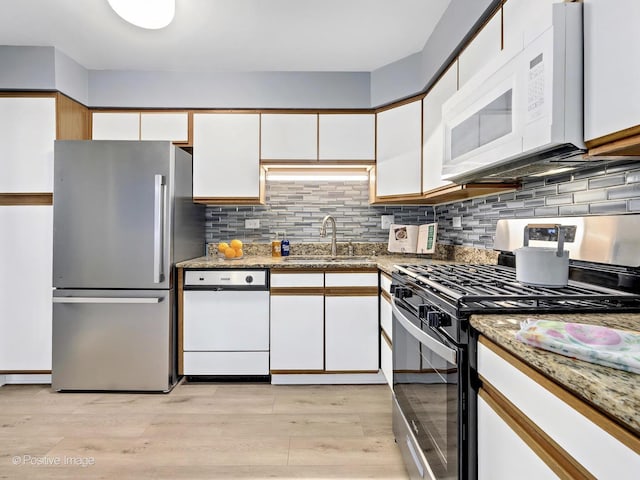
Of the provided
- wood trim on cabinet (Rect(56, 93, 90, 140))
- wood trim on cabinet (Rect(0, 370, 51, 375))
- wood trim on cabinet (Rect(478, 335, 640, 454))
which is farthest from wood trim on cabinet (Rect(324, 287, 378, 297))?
wood trim on cabinet (Rect(56, 93, 90, 140))

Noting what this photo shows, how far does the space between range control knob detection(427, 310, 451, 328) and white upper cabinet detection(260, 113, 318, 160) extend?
6.38ft

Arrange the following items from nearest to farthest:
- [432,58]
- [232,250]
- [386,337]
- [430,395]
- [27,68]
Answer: [430,395]
[432,58]
[386,337]
[27,68]
[232,250]

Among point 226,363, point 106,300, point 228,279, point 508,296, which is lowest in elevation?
point 226,363

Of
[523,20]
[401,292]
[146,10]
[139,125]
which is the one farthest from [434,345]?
[139,125]

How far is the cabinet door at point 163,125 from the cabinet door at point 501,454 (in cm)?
273

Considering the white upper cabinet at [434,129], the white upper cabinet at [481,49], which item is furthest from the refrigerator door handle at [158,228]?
the white upper cabinet at [481,49]

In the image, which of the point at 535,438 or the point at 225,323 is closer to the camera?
the point at 535,438

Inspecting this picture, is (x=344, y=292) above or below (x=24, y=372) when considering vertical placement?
above

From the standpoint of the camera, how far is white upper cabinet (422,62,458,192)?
212cm

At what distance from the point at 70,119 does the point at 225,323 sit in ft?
6.10

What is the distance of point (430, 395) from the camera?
1.25 metres

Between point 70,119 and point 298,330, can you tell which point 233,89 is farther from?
point 298,330

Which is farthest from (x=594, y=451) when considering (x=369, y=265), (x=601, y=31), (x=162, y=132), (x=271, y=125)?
(x=162, y=132)

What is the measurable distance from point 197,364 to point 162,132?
176cm
